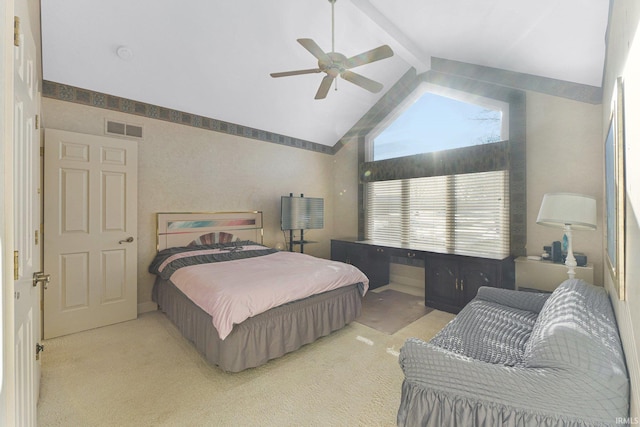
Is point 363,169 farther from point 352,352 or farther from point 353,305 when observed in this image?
point 352,352

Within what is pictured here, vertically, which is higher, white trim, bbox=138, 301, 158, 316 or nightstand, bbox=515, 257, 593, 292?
nightstand, bbox=515, 257, 593, 292

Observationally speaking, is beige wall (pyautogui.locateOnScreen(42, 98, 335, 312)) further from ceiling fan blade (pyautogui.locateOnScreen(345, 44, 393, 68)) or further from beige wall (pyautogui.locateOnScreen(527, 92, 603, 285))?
beige wall (pyautogui.locateOnScreen(527, 92, 603, 285))

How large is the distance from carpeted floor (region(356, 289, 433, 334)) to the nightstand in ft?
3.85

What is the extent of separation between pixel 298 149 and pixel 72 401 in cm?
450

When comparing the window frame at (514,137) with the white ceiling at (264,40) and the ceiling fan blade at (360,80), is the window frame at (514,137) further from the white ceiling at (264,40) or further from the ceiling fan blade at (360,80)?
the ceiling fan blade at (360,80)

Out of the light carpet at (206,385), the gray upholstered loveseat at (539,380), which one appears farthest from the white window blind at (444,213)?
the gray upholstered loveseat at (539,380)

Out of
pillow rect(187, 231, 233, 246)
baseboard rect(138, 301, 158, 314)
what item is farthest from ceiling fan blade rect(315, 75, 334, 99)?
baseboard rect(138, 301, 158, 314)

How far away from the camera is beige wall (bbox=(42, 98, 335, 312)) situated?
3.54 meters

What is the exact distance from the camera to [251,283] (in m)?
2.53

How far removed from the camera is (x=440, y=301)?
387 centimetres

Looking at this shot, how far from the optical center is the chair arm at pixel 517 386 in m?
1.14

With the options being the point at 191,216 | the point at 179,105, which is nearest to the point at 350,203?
the point at 191,216

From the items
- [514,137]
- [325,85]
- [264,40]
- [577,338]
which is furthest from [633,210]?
[264,40]

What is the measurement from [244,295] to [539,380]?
1.90 m
